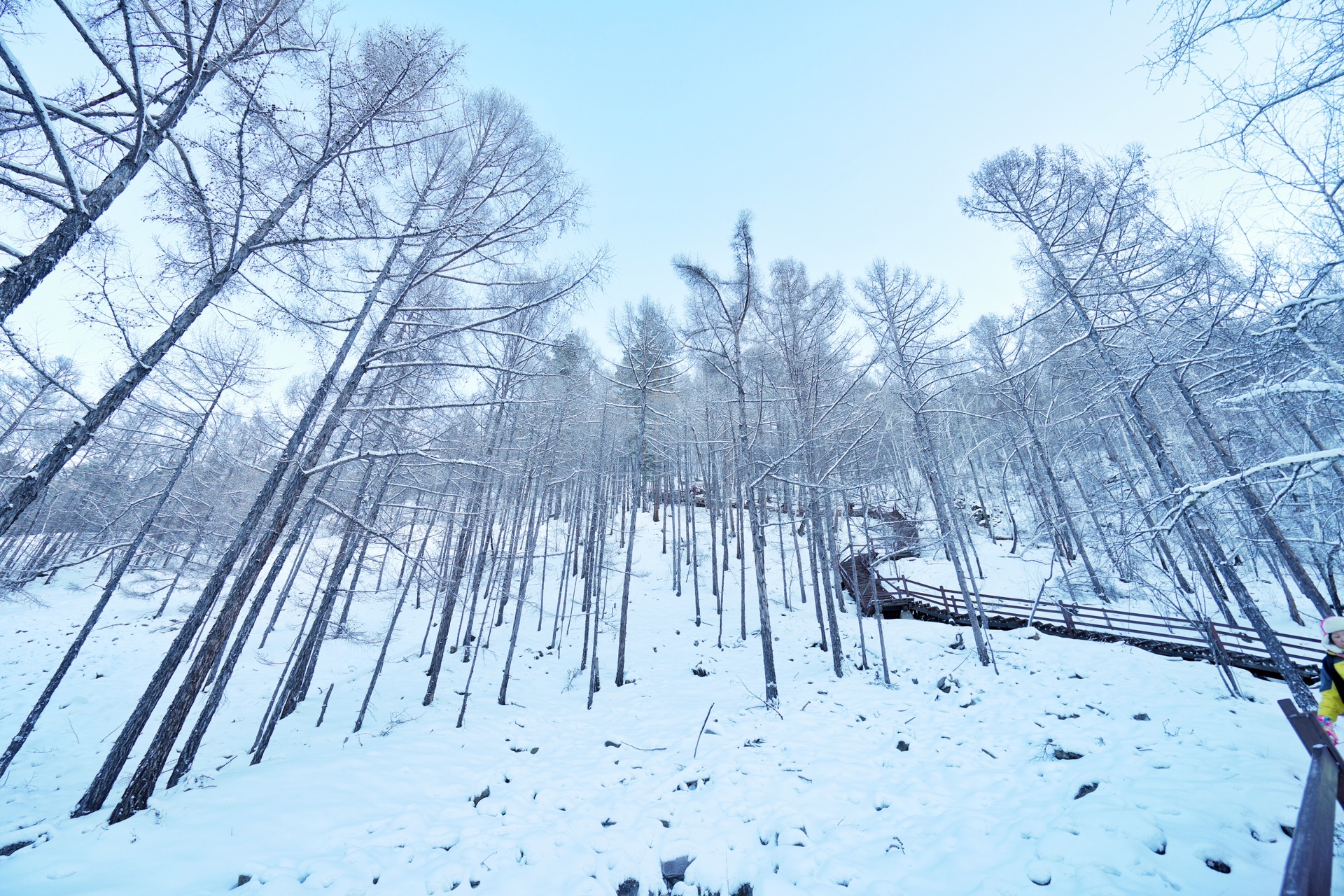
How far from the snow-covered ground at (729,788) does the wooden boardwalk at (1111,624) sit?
2.86 feet

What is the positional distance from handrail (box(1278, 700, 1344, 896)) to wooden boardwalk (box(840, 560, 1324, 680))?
4281 mm

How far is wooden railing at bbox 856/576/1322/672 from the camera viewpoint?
9039mm

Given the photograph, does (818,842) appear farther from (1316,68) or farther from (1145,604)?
(1145,604)

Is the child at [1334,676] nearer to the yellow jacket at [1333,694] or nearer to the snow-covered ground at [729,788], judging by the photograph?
the yellow jacket at [1333,694]

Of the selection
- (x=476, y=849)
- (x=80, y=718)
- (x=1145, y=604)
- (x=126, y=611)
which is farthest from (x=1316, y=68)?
(x=126, y=611)

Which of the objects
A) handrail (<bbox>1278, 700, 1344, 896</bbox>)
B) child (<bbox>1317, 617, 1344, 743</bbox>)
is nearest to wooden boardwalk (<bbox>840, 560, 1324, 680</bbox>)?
child (<bbox>1317, 617, 1344, 743</bbox>)

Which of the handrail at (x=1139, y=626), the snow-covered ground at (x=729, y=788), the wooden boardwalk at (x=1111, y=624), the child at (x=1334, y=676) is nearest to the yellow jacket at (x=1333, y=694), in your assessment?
the child at (x=1334, y=676)

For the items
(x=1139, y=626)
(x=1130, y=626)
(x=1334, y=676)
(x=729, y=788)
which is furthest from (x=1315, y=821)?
(x=1139, y=626)

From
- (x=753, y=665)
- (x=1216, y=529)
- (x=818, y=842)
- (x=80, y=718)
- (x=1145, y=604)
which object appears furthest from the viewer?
(x=1145, y=604)

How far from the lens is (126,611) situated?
64.0 feet

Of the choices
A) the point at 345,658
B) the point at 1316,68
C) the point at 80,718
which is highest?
the point at 1316,68

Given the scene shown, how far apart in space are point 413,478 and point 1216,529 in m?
13.5

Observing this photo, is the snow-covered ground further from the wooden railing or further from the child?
the child

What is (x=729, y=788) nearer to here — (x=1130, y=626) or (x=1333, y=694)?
(x=1333, y=694)
